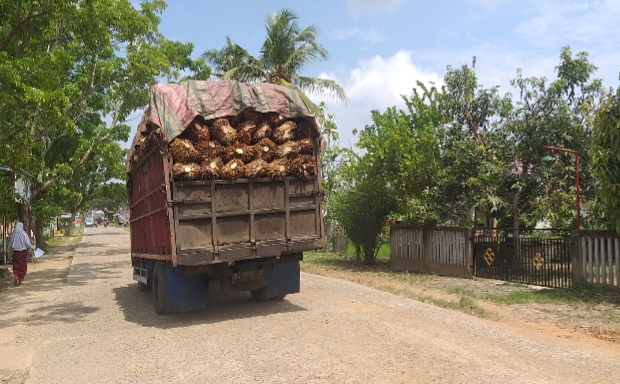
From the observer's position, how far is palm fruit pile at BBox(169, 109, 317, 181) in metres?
7.78

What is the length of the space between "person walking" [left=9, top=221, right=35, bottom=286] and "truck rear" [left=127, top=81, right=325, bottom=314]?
608 centimetres

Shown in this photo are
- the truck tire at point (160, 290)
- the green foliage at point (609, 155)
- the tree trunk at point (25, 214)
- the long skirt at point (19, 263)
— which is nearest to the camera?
the truck tire at point (160, 290)

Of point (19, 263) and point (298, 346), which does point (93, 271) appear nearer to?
point (19, 263)

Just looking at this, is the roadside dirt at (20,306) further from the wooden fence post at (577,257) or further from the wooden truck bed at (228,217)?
the wooden fence post at (577,257)

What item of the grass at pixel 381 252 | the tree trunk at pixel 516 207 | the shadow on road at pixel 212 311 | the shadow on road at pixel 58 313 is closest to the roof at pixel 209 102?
the shadow on road at pixel 212 311

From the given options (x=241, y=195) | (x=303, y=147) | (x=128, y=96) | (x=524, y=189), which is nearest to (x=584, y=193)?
(x=524, y=189)

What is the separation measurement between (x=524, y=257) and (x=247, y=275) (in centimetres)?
754

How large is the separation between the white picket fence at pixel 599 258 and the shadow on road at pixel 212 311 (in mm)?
6348

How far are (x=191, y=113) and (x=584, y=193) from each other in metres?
12.2

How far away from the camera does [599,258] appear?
1116 cm

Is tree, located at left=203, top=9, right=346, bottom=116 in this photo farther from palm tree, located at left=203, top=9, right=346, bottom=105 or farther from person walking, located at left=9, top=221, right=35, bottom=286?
person walking, located at left=9, top=221, right=35, bottom=286

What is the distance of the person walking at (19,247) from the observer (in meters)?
13.3

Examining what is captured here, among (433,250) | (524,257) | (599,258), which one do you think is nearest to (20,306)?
(433,250)

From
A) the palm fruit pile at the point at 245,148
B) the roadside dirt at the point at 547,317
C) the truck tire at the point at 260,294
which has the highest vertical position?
the palm fruit pile at the point at 245,148
